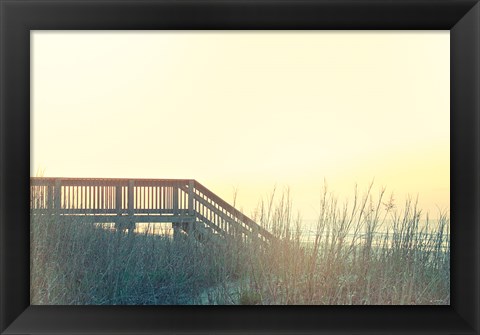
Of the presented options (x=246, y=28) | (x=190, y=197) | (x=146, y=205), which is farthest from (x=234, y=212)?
(x=246, y=28)

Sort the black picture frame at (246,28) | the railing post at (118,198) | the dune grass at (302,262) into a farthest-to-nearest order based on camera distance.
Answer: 1. the railing post at (118,198)
2. the dune grass at (302,262)
3. the black picture frame at (246,28)

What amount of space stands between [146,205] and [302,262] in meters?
0.80

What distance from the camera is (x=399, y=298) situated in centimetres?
243

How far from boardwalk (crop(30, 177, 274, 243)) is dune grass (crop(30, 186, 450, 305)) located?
0.19 ft

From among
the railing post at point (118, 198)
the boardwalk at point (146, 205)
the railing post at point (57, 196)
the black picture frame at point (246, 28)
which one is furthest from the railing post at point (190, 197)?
the black picture frame at point (246, 28)

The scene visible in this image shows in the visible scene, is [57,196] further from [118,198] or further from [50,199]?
[118,198]

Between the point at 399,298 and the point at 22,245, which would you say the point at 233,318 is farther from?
Answer: the point at 399,298

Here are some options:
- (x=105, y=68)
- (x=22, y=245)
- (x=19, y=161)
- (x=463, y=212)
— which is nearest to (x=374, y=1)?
(x=463, y=212)

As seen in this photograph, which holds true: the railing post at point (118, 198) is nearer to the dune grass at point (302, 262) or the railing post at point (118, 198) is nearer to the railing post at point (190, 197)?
the dune grass at point (302, 262)

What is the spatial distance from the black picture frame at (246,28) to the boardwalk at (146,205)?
0.91m

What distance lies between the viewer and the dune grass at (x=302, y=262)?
236 centimetres

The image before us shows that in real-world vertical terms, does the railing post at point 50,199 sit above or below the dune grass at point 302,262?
above

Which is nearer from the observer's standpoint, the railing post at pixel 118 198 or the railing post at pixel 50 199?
the railing post at pixel 50 199

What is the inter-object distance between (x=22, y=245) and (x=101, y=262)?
3.77ft
